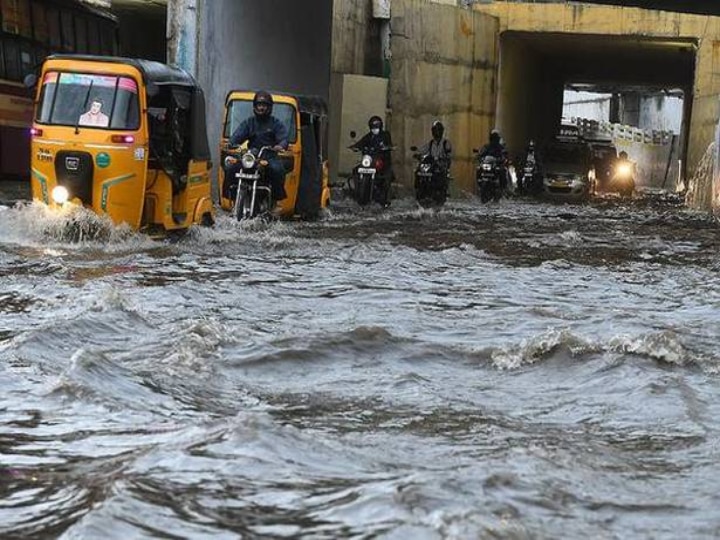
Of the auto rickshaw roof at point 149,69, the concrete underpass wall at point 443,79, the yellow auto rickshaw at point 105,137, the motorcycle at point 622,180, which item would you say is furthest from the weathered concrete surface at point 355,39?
the yellow auto rickshaw at point 105,137

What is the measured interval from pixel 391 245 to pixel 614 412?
27.0 ft

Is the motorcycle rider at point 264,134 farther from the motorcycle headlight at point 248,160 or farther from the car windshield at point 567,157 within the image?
the car windshield at point 567,157

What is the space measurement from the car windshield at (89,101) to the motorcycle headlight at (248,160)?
2.63 m

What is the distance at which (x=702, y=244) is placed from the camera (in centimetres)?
1539

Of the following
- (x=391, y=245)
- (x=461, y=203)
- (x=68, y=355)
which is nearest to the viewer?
(x=68, y=355)

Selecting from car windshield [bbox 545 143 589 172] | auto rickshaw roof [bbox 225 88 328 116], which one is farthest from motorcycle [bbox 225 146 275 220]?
car windshield [bbox 545 143 589 172]

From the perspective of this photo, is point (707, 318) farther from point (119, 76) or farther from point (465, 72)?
point (465, 72)

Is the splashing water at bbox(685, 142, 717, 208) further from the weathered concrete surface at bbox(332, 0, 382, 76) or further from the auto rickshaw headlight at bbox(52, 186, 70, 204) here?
the auto rickshaw headlight at bbox(52, 186, 70, 204)

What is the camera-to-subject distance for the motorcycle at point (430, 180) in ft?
70.8

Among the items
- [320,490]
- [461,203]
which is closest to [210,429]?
[320,490]

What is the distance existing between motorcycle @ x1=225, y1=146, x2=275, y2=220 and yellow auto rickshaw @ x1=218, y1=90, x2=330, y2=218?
5.21 ft

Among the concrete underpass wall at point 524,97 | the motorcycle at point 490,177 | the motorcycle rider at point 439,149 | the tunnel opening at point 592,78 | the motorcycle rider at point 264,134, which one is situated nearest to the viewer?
the motorcycle rider at point 264,134

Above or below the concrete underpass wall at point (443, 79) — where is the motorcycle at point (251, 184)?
below

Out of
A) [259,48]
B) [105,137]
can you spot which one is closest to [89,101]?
[105,137]
